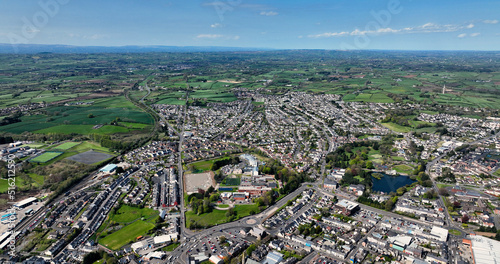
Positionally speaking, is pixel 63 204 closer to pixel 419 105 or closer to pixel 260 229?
pixel 260 229

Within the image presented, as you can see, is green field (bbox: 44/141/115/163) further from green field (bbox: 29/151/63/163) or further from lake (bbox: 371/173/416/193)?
lake (bbox: 371/173/416/193)

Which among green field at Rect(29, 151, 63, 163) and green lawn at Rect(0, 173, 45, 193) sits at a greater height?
green field at Rect(29, 151, 63, 163)

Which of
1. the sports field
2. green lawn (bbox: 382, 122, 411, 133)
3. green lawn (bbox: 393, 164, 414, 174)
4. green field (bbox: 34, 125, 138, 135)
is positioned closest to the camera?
green lawn (bbox: 393, 164, 414, 174)

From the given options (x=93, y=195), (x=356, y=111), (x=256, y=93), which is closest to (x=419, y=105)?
(x=356, y=111)

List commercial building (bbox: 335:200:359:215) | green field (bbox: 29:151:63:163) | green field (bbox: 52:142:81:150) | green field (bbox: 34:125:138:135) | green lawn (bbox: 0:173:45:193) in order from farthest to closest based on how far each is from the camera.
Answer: green field (bbox: 34:125:138:135), green field (bbox: 52:142:81:150), green field (bbox: 29:151:63:163), green lawn (bbox: 0:173:45:193), commercial building (bbox: 335:200:359:215)

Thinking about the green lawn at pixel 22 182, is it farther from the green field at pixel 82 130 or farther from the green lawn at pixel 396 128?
the green lawn at pixel 396 128

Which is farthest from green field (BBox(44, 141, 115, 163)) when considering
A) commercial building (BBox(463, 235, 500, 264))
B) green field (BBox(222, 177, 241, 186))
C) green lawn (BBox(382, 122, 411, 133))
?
green lawn (BBox(382, 122, 411, 133))

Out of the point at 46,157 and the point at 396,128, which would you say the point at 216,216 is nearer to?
the point at 46,157
